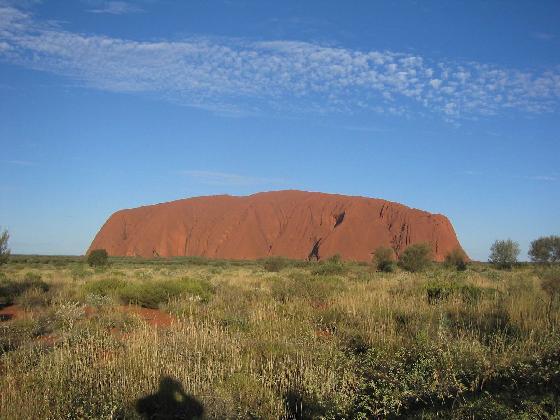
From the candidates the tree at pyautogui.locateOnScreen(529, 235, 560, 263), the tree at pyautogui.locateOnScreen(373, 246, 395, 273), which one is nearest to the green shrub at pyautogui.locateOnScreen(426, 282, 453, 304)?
the tree at pyautogui.locateOnScreen(373, 246, 395, 273)

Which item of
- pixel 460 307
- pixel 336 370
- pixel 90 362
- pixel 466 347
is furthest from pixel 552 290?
pixel 90 362

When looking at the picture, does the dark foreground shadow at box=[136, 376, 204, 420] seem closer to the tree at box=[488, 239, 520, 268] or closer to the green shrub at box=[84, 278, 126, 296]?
the green shrub at box=[84, 278, 126, 296]

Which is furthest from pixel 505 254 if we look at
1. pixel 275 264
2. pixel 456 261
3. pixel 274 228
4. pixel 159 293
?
pixel 274 228

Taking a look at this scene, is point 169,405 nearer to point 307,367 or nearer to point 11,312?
point 307,367

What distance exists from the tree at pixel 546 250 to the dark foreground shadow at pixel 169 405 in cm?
4525

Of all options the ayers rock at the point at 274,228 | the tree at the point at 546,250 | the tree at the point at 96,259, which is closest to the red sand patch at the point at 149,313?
the tree at the point at 96,259

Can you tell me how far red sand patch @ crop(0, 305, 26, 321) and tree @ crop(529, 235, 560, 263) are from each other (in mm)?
43312

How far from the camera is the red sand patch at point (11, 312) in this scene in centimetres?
1059

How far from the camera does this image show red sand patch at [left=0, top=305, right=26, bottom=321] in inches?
417

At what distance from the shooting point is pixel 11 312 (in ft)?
39.2

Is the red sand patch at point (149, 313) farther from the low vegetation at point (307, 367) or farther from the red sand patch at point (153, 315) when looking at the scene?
the low vegetation at point (307, 367)

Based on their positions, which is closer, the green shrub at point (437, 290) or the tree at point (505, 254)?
the green shrub at point (437, 290)

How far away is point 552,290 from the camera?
11633mm

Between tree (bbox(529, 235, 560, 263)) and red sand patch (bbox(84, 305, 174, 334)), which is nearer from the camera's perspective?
red sand patch (bbox(84, 305, 174, 334))
